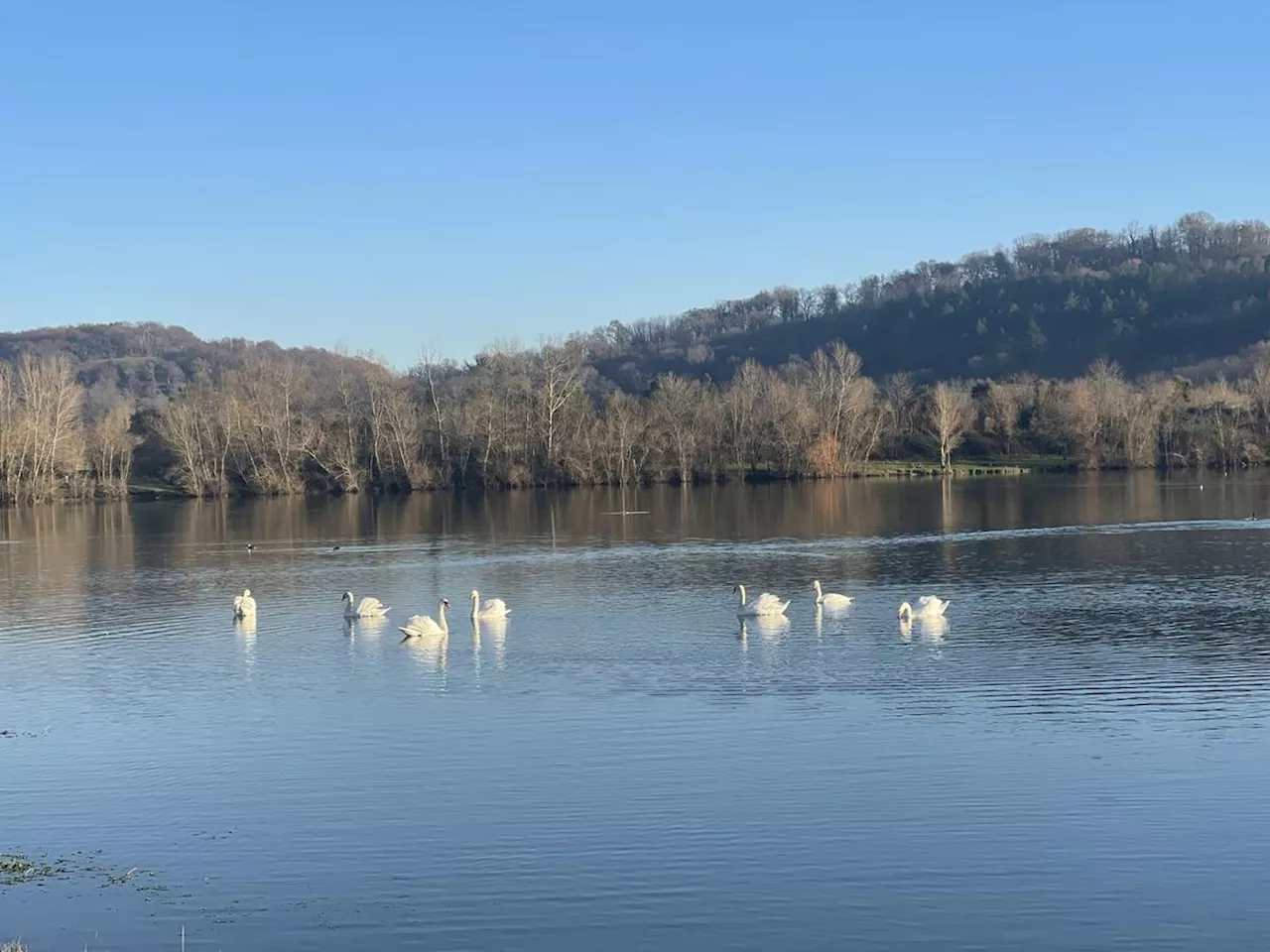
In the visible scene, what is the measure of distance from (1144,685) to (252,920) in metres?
16.7

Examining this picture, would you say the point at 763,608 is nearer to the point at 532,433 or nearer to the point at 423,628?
the point at 423,628

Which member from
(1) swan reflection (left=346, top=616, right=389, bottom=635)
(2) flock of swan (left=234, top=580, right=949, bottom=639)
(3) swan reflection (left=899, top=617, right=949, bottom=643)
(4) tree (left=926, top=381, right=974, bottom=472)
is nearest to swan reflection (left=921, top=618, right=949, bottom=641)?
(3) swan reflection (left=899, top=617, right=949, bottom=643)

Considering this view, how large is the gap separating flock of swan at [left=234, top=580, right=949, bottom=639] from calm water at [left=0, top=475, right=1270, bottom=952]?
21.6 inches

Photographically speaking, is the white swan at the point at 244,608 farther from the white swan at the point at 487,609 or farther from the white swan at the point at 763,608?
the white swan at the point at 763,608

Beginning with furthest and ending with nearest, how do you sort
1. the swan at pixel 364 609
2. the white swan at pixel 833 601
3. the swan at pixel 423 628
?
the swan at pixel 364 609 → the white swan at pixel 833 601 → the swan at pixel 423 628

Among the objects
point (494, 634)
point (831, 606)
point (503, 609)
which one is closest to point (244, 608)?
point (503, 609)

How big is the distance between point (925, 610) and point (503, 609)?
34.7 feet

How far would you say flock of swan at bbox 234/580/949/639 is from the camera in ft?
104

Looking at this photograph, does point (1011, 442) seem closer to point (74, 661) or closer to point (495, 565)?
point (495, 565)

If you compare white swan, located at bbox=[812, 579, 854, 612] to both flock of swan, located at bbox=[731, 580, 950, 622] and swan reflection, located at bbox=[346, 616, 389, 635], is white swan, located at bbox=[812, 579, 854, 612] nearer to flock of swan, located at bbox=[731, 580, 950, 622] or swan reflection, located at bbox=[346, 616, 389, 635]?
flock of swan, located at bbox=[731, 580, 950, 622]

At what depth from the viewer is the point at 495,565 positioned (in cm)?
4872

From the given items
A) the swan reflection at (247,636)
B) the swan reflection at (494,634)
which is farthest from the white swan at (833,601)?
the swan reflection at (247,636)

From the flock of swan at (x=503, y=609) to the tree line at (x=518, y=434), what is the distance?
71.9 m

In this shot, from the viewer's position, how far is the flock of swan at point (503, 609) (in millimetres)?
31688
